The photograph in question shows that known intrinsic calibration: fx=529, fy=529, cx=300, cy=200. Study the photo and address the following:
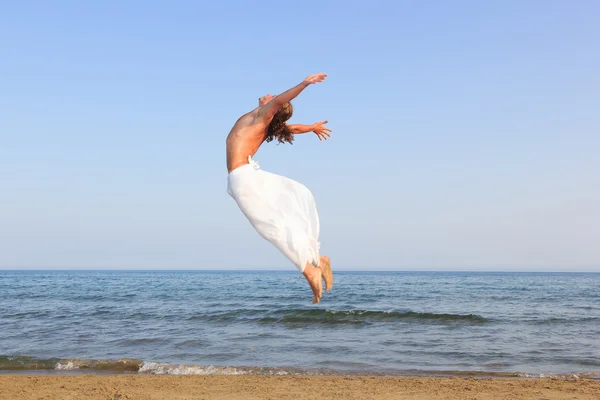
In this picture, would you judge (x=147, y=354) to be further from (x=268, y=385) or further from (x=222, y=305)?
(x=222, y=305)

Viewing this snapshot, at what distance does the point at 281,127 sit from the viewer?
4859mm

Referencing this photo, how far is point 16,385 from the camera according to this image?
8.87 metres

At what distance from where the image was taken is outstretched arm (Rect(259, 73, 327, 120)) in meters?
4.09

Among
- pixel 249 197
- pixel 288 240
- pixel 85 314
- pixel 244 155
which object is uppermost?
pixel 244 155

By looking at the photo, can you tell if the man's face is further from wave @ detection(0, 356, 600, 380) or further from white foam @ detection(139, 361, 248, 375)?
white foam @ detection(139, 361, 248, 375)

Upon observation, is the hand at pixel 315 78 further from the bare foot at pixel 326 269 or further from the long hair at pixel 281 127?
the bare foot at pixel 326 269

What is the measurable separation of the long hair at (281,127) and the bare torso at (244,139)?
0.50ft

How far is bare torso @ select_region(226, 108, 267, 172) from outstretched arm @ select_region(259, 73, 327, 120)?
106 mm

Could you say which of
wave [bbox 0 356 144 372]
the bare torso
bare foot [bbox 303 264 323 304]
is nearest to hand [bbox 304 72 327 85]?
the bare torso

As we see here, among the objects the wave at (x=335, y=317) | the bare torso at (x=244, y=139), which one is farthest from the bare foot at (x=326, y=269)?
the wave at (x=335, y=317)

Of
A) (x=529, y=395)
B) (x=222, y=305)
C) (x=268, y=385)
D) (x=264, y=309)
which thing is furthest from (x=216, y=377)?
(x=222, y=305)

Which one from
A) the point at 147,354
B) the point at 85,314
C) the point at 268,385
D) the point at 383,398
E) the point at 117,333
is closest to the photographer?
the point at 383,398

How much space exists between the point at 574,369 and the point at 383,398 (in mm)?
4971

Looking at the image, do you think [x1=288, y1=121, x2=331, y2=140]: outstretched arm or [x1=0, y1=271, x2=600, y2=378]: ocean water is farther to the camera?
[x1=0, y1=271, x2=600, y2=378]: ocean water
